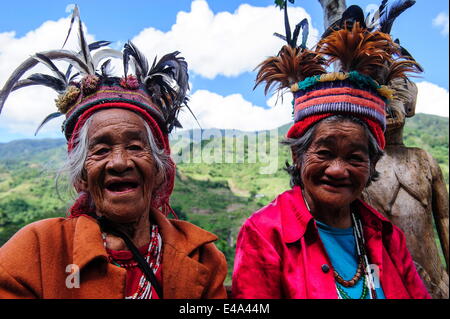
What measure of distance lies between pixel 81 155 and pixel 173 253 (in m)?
0.75

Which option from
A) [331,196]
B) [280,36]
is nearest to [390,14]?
[280,36]

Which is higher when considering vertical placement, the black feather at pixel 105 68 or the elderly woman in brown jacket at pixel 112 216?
the black feather at pixel 105 68

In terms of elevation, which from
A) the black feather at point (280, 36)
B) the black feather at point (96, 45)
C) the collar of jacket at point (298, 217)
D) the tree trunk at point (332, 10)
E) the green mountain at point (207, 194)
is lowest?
the collar of jacket at point (298, 217)

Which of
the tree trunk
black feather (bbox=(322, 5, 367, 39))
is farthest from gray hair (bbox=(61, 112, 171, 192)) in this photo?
the tree trunk

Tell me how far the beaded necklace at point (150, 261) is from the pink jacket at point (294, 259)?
44cm

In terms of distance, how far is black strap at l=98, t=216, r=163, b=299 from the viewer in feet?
5.97

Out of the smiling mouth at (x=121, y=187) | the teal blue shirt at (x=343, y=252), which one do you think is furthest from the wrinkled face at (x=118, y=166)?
the teal blue shirt at (x=343, y=252)

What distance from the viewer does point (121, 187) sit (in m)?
1.90

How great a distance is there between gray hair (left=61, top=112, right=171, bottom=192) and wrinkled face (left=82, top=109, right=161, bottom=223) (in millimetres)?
28

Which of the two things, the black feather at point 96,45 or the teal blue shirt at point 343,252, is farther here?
the black feather at point 96,45

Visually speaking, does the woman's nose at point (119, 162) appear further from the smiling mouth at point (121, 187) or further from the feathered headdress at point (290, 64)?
the feathered headdress at point (290, 64)

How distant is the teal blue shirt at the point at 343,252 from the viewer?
6.54 feet

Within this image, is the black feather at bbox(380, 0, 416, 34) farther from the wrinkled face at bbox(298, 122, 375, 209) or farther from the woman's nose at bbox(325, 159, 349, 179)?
the woman's nose at bbox(325, 159, 349, 179)
